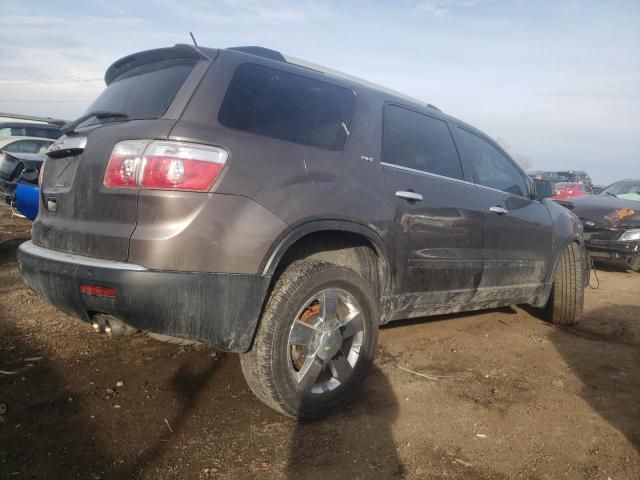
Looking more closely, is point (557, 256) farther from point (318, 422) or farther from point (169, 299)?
point (169, 299)

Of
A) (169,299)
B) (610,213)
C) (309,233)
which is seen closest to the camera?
(169,299)

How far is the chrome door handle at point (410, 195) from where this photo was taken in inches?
114

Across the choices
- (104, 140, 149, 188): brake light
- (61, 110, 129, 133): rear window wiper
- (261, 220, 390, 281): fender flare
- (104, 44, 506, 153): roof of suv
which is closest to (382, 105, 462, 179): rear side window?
(104, 44, 506, 153): roof of suv

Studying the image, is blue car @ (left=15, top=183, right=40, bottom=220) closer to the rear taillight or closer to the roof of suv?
the roof of suv

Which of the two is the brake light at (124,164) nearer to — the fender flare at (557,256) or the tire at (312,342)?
the tire at (312,342)

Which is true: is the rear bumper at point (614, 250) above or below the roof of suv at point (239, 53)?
below

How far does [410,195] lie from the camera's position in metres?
2.94

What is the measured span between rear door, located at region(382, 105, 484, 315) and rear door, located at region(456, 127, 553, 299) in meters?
0.19

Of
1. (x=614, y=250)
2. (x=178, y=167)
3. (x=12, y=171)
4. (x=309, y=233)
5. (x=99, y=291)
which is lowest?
(x=12, y=171)

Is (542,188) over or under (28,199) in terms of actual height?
over

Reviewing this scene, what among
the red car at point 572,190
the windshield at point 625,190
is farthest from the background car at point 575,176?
the windshield at point 625,190

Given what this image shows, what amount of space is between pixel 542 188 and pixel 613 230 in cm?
385

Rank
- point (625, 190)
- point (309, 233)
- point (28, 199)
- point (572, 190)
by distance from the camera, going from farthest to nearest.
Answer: point (572, 190)
point (625, 190)
point (28, 199)
point (309, 233)

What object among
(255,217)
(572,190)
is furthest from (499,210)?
(572,190)
